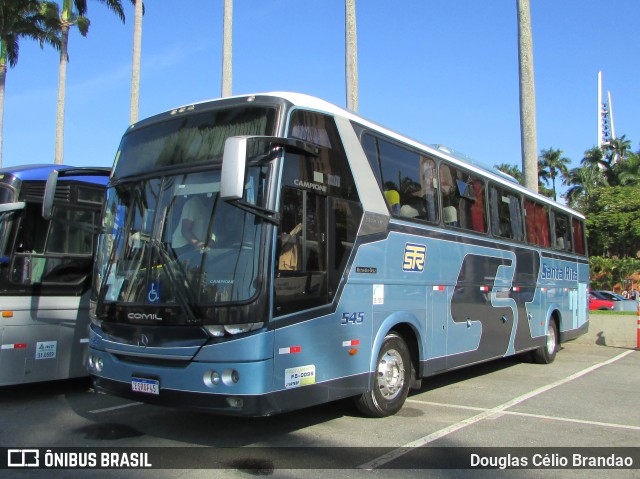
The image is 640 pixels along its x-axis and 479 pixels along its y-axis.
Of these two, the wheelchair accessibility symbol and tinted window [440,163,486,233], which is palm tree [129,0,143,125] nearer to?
tinted window [440,163,486,233]

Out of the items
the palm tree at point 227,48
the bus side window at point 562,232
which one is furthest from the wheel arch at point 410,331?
the palm tree at point 227,48

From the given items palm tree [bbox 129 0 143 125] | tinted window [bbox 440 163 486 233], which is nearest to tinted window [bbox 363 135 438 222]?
tinted window [bbox 440 163 486 233]

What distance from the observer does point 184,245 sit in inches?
221

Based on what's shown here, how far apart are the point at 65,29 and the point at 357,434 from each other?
966 inches

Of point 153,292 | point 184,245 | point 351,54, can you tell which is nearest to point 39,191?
point 153,292

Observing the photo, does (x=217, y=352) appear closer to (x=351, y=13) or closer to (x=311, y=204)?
(x=311, y=204)

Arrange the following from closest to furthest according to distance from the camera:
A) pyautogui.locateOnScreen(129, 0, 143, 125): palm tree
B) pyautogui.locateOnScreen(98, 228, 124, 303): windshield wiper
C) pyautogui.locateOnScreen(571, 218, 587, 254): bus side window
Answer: pyautogui.locateOnScreen(98, 228, 124, 303): windshield wiper, pyautogui.locateOnScreen(571, 218, 587, 254): bus side window, pyautogui.locateOnScreen(129, 0, 143, 125): palm tree

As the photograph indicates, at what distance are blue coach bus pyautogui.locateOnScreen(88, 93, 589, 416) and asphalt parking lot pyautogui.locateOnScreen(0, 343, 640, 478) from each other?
1.75 ft

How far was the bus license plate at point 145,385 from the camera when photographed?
5.59 m

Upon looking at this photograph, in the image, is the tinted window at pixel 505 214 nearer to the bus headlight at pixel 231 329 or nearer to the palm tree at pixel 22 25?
the bus headlight at pixel 231 329

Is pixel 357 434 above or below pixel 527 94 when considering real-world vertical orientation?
below

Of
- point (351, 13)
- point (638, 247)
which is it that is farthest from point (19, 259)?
point (638, 247)

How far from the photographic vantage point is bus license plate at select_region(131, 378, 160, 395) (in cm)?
559

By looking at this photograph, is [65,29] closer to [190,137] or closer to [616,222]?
[190,137]
